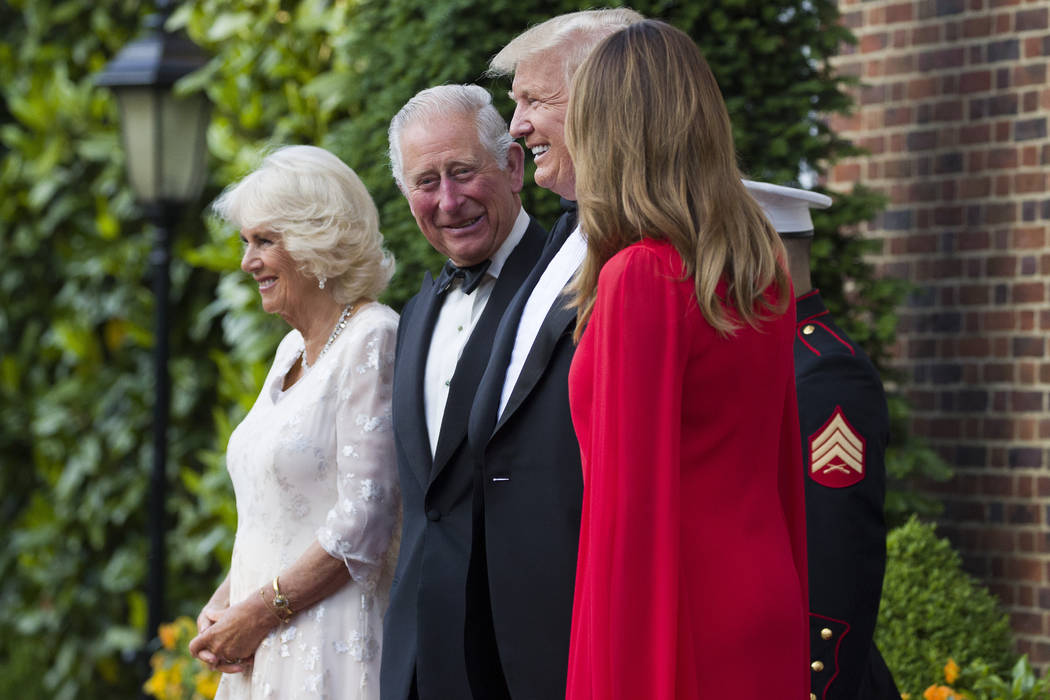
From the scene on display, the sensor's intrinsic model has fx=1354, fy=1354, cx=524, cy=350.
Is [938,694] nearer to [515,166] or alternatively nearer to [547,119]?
[515,166]

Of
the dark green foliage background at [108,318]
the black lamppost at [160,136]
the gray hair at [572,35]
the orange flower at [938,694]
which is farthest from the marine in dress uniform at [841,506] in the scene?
the black lamppost at [160,136]

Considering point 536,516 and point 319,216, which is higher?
point 319,216

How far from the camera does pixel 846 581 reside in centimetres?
269

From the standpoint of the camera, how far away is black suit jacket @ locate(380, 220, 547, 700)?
2.73 m

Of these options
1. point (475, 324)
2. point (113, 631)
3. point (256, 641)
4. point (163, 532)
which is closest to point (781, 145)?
point (475, 324)

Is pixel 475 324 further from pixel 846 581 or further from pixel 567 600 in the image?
pixel 846 581

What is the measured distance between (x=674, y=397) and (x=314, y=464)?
1.43 metres

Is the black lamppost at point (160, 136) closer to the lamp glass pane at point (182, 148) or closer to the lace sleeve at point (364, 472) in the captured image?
the lamp glass pane at point (182, 148)

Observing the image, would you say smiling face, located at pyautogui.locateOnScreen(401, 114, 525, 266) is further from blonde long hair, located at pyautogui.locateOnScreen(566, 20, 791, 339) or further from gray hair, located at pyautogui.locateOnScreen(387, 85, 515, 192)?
blonde long hair, located at pyautogui.locateOnScreen(566, 20, 791, 339)

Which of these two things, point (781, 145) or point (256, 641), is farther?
point (781, 145)

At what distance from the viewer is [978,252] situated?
199 inches

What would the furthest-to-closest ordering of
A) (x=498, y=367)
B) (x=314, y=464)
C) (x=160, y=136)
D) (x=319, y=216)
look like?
(x=160, y=136) < (x=319, y=216) < (x=314, y=464) < (x=498, y=367)

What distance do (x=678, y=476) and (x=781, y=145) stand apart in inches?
107

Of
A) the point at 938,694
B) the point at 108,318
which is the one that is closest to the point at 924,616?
the point at 938,694
